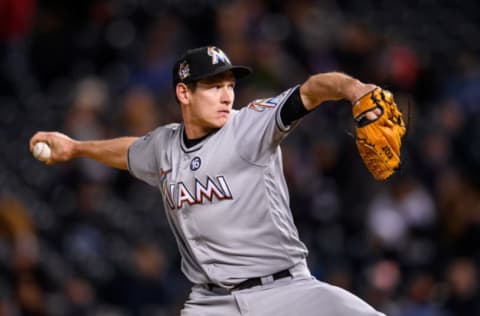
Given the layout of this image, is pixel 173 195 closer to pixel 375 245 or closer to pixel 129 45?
pixel 375 245

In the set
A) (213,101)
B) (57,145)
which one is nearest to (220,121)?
(213,101)

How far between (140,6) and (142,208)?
3036 millimetres

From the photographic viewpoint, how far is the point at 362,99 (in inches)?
153

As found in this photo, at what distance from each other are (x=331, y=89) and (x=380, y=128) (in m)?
0.26

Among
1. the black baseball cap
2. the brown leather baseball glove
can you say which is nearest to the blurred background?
the black baseball cap

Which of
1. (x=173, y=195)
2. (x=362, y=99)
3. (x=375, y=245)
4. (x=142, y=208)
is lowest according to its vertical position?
(x=375, y=245)

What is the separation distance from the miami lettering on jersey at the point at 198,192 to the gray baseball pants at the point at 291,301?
1.47 feet

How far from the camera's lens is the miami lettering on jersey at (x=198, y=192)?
14.7 ft

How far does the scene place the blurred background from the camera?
804 cm

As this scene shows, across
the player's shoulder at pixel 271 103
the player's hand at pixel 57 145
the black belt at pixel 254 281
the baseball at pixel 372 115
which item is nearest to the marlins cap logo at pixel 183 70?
the player's shoulder at pixel 271 103

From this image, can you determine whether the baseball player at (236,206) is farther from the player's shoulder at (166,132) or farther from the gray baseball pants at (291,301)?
the player's shoulder at (166,132)

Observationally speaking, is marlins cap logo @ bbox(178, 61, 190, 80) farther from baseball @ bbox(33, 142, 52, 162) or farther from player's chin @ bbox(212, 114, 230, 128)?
baseball @ bbox(33, 142, 52, 162)

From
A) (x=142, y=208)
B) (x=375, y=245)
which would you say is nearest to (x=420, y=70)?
(x=375, y=245)

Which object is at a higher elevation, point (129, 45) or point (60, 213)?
Result: point (129, 45)
